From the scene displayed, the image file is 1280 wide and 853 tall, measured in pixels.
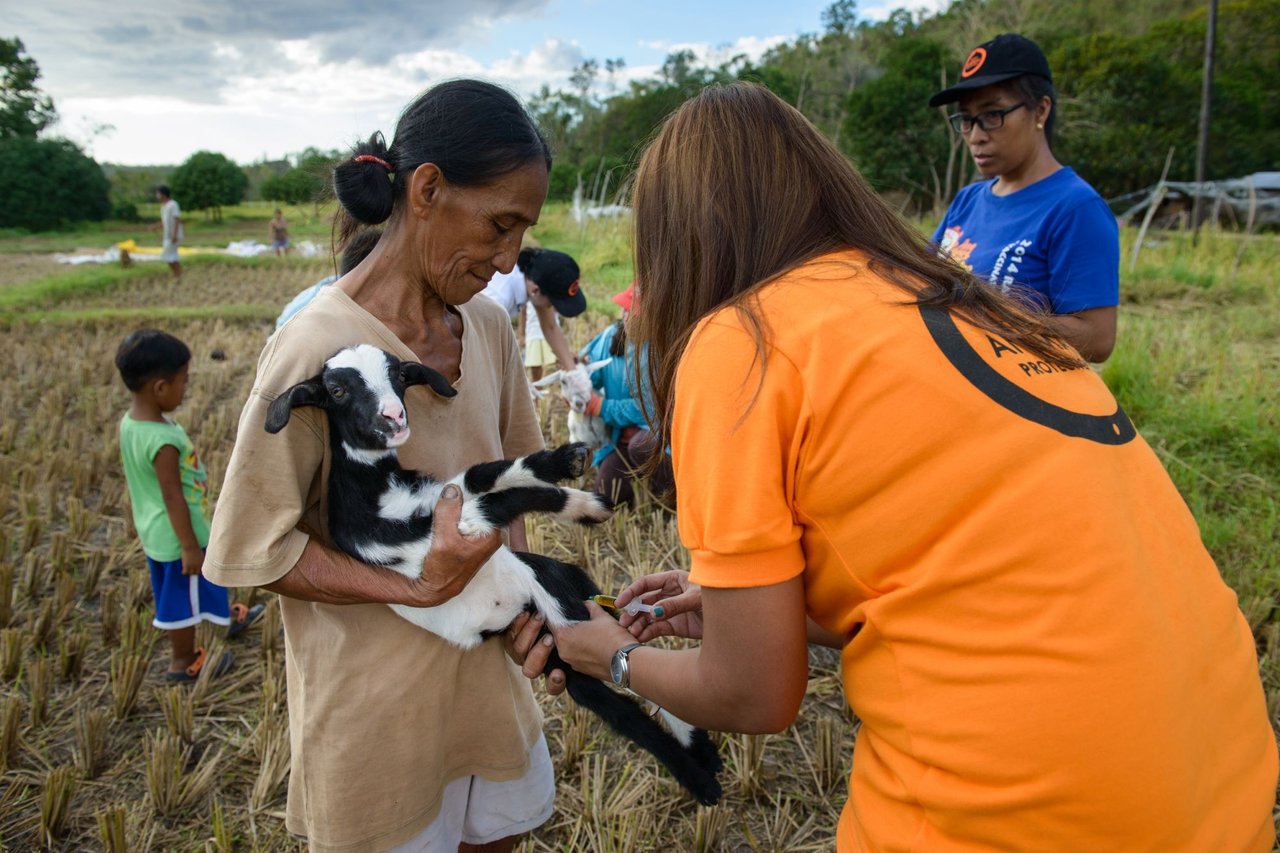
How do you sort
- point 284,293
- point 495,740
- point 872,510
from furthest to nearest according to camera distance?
1. point 284,293
2. point 495,740
3. point 872,510

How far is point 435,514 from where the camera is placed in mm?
1684

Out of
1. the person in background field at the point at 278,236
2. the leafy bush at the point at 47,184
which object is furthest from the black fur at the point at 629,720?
the leafy bush at the point at 47,184

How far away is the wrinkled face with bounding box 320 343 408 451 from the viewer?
157 centimetres

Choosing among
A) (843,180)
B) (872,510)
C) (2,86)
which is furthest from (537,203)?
(2,86)

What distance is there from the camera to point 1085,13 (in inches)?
1102

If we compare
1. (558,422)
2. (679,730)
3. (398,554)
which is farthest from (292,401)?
(558,422)

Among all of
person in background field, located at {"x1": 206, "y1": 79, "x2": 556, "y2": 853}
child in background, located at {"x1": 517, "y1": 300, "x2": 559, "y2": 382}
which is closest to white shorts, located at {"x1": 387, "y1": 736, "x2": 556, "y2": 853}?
person in background field, located at {"x1": 206, "y1": 79, "x2": 556, "y2": 853}

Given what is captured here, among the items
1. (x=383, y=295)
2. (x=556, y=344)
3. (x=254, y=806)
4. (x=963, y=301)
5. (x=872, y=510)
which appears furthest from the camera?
(x=556, y=344)

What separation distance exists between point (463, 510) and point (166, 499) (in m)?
2.57

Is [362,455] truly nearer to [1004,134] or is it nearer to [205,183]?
[1004,134]

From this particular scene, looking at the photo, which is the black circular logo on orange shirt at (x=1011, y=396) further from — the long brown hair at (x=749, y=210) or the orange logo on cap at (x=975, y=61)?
the orange logo on cap at (x=975, y=61)

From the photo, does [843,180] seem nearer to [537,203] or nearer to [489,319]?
[537,203]

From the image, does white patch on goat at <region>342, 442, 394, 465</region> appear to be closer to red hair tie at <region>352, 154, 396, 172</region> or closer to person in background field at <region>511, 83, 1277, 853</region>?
red hair tie at <region>352, 154, 396, 172</region>

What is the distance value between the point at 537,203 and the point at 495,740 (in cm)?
131
